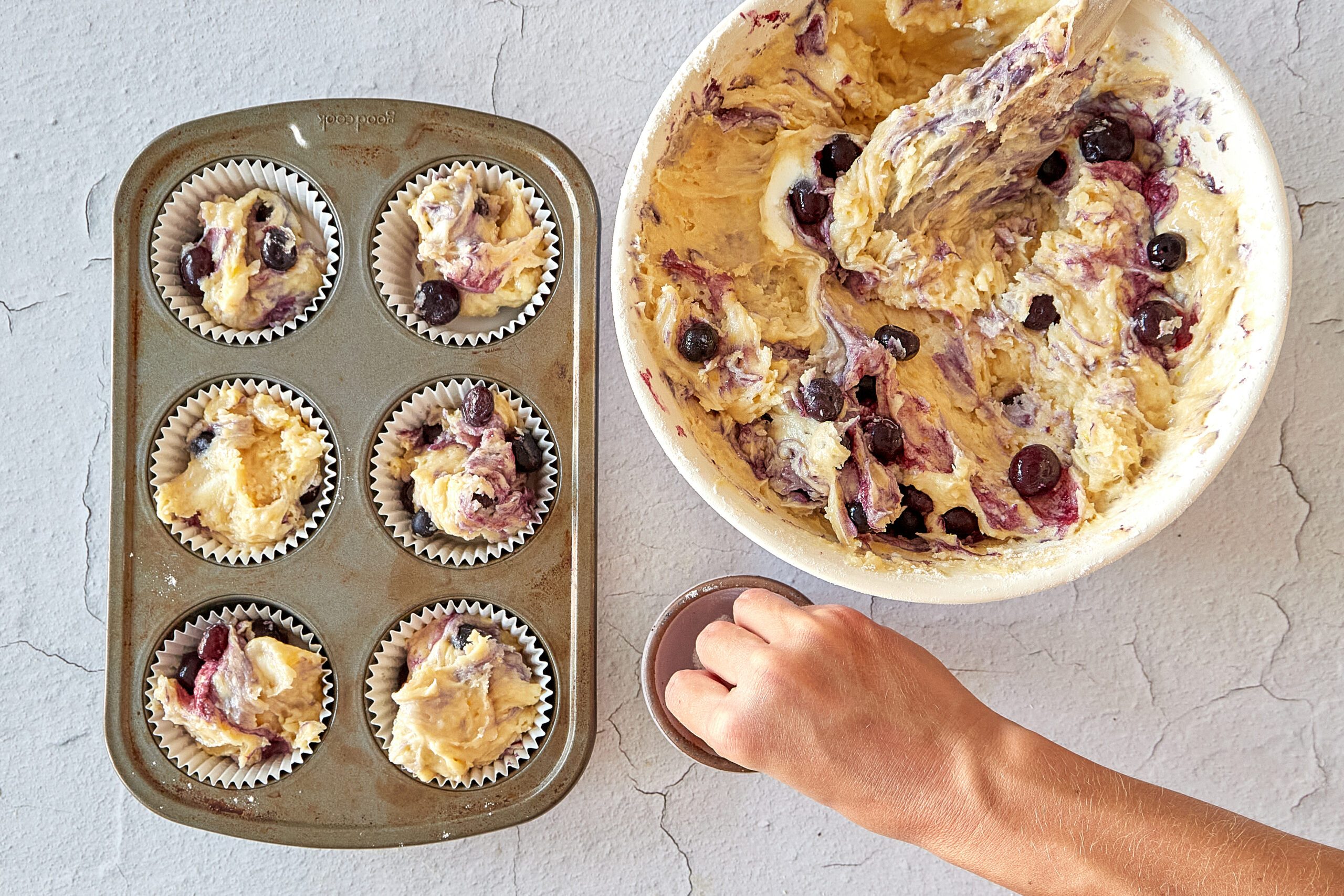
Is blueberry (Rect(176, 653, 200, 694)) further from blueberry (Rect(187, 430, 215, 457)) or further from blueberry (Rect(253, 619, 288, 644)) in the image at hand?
blueberry (Rect(187, 430, 215, 457))

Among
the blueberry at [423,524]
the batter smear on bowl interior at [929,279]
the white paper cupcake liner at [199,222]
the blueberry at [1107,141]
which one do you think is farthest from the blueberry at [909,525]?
the white paper cupcake liner at [199,222]

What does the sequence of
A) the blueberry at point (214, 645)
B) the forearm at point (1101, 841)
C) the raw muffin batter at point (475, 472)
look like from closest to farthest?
1. the forearm at point (1101, 841)
2. the raw muffin batter at point (475, 472)
3. the blueberry at point (214, 645)

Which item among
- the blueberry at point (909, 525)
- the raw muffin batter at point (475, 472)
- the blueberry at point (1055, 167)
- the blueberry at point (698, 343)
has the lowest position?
the raw muffin batter at point (475, 472)

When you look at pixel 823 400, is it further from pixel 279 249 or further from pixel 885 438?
pixel 279 249

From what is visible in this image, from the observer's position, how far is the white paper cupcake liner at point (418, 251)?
7.14ft

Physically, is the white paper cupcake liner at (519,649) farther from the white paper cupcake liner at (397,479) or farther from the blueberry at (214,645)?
the blueberry at (214,645)

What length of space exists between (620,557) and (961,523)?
839mm

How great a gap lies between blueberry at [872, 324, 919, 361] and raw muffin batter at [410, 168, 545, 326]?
0.83 metres

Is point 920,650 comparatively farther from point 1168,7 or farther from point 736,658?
point 1168,7

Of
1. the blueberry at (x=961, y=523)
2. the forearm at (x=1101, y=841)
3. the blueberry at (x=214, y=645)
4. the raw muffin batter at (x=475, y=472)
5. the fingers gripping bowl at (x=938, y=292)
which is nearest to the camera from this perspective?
the forearm at (x=1101, y=841)

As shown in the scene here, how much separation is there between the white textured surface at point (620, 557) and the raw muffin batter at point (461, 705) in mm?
247

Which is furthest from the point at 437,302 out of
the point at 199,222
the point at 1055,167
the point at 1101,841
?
the point at 1101,841

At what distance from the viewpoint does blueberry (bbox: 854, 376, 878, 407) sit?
6.04 ft

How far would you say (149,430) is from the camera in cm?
217
